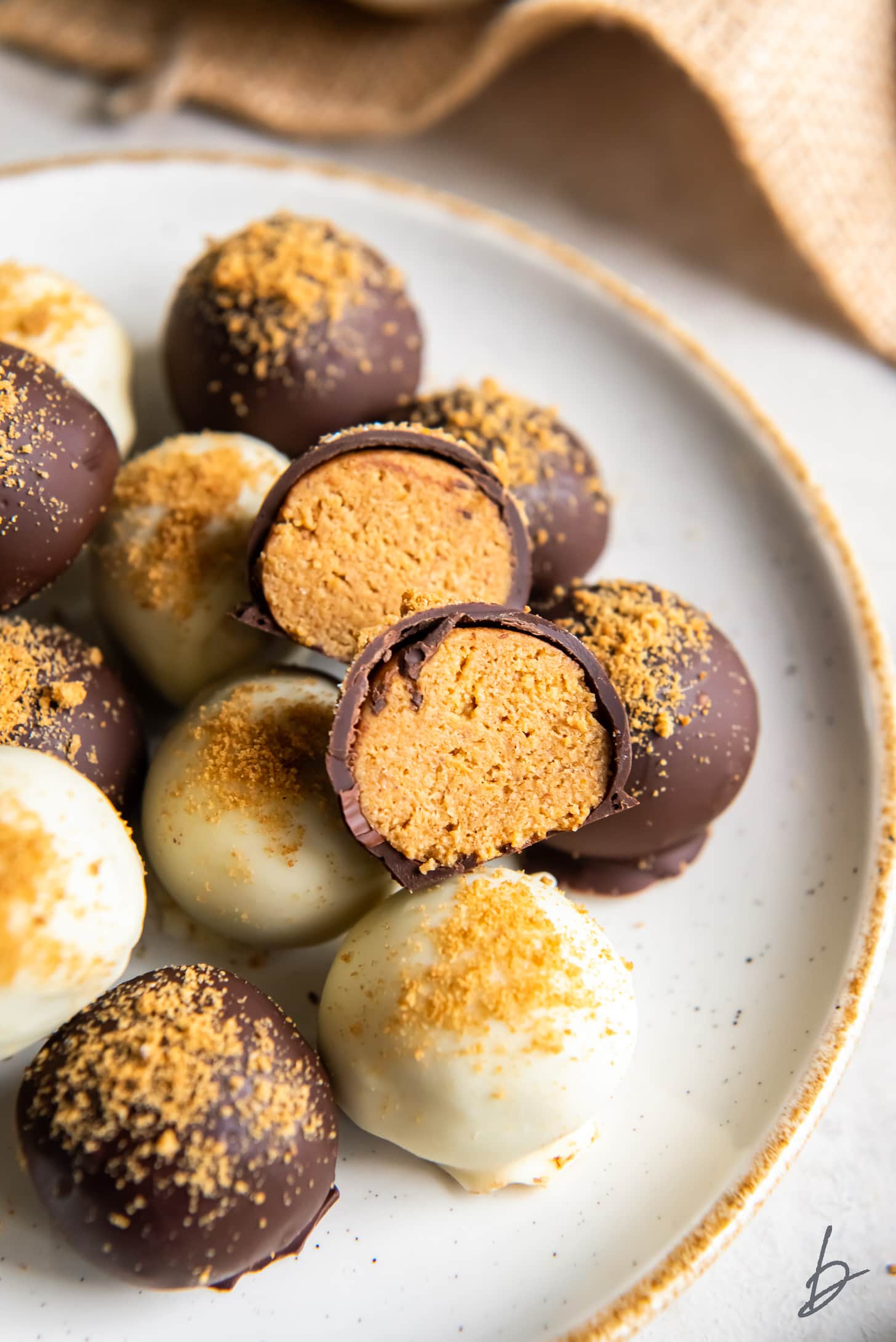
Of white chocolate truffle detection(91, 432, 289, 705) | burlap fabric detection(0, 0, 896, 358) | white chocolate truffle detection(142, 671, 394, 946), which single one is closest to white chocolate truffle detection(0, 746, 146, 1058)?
white chocolate truffle detection(142, 671, 394, 946)

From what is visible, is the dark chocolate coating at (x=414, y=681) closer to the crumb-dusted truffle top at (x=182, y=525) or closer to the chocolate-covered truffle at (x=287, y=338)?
the crumb-dusted truffle top at (x=182, y=525)

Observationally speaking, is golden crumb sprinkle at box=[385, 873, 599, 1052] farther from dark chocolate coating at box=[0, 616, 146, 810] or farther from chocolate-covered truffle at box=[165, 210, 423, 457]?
chocolate-covered truffle at box=[165, 210, 423, 457]

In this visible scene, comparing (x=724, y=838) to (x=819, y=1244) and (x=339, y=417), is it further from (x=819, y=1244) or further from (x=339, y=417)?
(x=339, y=417)

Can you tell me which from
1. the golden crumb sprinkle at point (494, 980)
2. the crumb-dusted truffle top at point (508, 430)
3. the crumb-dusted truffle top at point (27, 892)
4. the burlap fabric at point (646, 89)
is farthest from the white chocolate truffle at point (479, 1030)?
the burlap fabric at point (646, 89)

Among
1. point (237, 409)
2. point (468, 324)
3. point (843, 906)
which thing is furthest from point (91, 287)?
point (843, 906)

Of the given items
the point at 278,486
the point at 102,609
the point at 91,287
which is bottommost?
the point at 102,609

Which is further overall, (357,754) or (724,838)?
(724,838)

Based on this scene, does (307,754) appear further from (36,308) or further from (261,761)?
(36,308)
